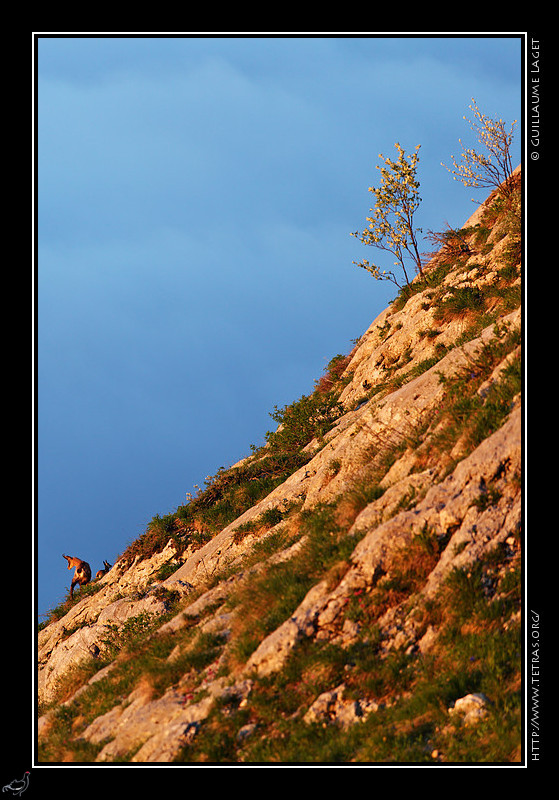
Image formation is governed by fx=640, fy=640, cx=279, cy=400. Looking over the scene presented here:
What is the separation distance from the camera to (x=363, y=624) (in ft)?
29.8

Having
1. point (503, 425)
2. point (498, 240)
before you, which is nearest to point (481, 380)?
point (503, 425)
